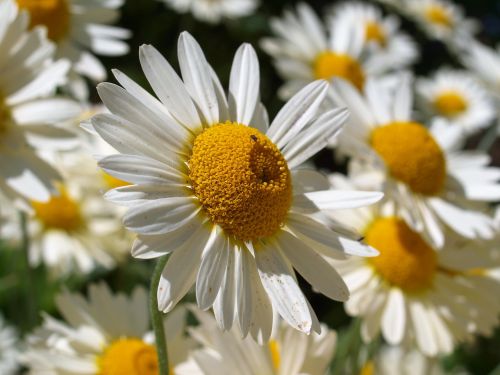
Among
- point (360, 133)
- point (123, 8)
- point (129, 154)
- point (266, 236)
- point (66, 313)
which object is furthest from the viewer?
point (123, 8)

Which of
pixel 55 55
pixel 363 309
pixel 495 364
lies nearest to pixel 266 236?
pixel 363 309

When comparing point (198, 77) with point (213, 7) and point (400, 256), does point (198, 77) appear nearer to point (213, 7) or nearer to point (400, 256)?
point (400, 256)

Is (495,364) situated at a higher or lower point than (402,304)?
lower

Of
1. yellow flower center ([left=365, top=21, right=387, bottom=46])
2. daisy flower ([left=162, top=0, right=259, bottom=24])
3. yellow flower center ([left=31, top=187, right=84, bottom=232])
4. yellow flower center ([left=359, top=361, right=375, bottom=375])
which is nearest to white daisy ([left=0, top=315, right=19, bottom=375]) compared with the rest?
yellow flower center ([left=31, top=187, right=84, bottom=232])

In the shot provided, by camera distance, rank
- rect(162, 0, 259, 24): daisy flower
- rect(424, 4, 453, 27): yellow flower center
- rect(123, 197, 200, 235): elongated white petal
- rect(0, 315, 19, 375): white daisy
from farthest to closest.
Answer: rect(424, 4, 453, 27): yellow flower center, rect(162, 0, 259, 24): daisy flower, rect(0, 315, 19, 375): white daisy, rect(123, 197, 200, 235): elongated white petal

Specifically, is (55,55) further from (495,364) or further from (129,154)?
(495,364)

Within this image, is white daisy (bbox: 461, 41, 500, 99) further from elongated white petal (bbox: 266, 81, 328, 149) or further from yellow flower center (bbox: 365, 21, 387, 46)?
elongated white petal (bbox: 266, 81, 328, 149)
